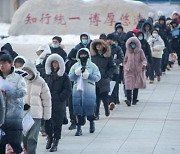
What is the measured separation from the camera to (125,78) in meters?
19.7

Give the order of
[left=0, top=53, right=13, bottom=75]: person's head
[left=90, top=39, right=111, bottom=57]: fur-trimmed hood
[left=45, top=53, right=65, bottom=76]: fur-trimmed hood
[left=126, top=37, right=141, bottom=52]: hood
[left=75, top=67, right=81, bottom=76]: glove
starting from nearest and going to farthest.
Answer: [left=0, top=53, right=13, bottom=75]: person's head, [left=45, top=53, right=65, bottom=76]: fur-trimmed hood, [left=75, top=67, right=81, bottom=76]: glove, [left=90, top=39, right=111, bottom=57]: fur-trimmed hood, [left=126, top=37, right=141, bottom=52]: hood

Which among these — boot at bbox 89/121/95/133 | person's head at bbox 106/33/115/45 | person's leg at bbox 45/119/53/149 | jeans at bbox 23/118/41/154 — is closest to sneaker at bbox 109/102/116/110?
person's head at bbox 106/33/115/45

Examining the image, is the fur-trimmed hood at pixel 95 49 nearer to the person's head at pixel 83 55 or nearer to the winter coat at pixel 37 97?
the person's head at pixel 83 55

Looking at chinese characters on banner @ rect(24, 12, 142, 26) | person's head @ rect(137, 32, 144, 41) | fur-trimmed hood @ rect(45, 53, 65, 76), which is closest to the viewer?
Answer: fur-trimmed hood @ rect(45, 53, 65, 76)

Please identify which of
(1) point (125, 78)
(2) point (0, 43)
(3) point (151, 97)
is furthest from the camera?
(2) point (0, 43)

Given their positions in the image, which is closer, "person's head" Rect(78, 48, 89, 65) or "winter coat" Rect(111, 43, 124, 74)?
"person's head" Rect(78, 48, 89, 65)

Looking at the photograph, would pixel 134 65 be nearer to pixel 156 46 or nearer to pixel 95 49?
pixel 95 49

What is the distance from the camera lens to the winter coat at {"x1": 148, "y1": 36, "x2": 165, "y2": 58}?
78.8ft

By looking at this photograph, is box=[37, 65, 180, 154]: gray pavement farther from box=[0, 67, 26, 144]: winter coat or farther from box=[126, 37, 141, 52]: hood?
box=[0, 67, 26, 144]: winter coat

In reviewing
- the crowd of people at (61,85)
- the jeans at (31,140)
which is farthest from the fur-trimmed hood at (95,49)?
the jeans at (31,140)

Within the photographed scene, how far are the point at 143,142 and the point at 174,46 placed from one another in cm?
1375

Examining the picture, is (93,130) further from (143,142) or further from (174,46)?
(174,46)

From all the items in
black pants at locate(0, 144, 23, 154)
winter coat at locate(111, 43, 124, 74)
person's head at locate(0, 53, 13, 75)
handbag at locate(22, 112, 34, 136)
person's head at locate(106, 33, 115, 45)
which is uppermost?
person's head at locate(0, 53, 13, 75)

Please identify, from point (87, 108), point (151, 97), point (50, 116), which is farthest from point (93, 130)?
point (151, 97)
